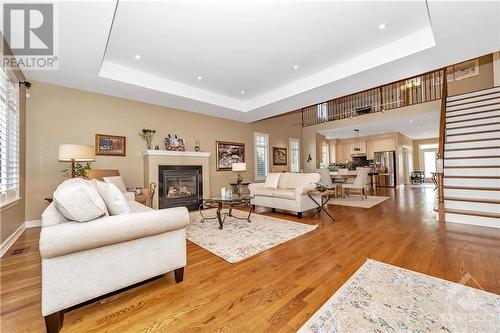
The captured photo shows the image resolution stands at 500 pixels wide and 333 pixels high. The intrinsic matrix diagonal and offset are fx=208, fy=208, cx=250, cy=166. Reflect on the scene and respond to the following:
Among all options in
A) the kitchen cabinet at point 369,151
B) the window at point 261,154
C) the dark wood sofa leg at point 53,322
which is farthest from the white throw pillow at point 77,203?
the kitchen cabinet at point 369,151

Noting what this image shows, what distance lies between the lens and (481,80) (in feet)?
20.0

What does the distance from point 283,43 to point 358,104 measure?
6.71m

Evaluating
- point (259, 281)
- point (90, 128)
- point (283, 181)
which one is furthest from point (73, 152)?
point (283, 181)

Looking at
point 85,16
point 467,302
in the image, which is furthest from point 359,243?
point 85,16

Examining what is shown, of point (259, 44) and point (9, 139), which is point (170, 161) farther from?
point (259, 44)

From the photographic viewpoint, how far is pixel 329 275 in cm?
205

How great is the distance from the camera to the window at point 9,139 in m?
2.88

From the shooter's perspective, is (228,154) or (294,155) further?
(294,155)

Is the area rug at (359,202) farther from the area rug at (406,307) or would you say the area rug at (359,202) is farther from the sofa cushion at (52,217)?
the sofa cushion at (52,217)

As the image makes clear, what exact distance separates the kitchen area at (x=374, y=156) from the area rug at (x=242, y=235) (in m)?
5.63

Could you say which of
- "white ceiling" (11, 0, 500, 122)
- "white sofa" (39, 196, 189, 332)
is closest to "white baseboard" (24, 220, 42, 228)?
"white ceiling" (11, 0, 500, 122)

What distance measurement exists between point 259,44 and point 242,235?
10.4 feet

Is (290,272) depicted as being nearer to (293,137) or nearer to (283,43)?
(283,43)

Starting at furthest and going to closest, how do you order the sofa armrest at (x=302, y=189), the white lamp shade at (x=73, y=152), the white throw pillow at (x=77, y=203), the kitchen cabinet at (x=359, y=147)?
the kitchen cabinet at (x=359, y=147), the sofa armrest at (x=302, y=189), the white lamp shade at (x=73, y=152), the white throw pillow at (x=77, y=203)
